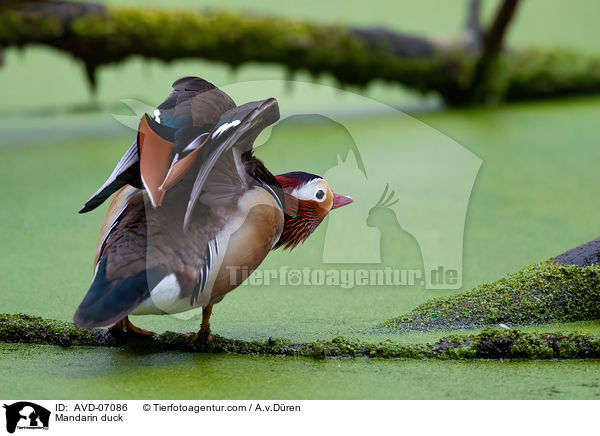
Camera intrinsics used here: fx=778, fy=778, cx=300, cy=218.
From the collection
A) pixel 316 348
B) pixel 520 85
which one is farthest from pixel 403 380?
pixel 520 85

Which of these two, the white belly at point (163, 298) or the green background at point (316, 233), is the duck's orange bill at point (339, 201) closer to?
the green background at point (316, 233)

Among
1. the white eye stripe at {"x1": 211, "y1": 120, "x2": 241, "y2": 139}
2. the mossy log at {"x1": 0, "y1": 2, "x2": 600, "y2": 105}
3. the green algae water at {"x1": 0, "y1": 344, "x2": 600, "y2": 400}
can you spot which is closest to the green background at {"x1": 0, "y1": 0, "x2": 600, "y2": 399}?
the green algae water at {"x1": 0, "y1": 344, "x2": 600, "y2": 400}

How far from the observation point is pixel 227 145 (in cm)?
152

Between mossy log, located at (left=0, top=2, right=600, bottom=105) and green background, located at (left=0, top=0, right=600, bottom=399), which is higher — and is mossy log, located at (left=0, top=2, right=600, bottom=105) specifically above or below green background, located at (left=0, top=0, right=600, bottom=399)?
above

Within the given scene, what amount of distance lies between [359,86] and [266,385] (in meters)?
3.21

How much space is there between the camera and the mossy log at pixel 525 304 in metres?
1.91

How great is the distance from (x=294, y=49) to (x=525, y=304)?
2.62 metres

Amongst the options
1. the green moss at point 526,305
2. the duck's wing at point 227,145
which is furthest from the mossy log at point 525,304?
the duck's wing at point 227,145

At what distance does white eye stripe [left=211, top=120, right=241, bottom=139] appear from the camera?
4.99 ft

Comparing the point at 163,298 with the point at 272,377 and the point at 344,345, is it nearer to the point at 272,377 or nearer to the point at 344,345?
the point at 272,377

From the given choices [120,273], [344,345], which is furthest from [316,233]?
[120,273]
